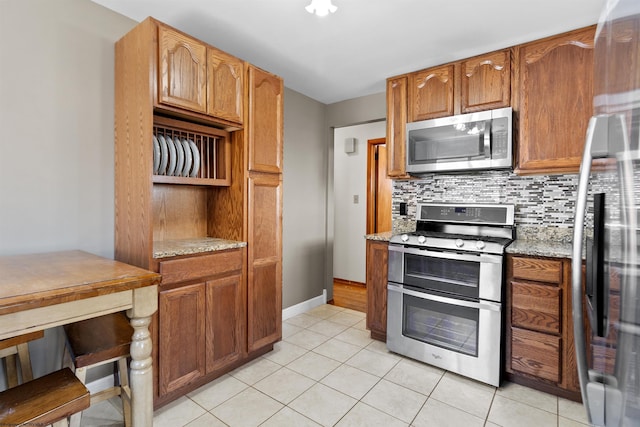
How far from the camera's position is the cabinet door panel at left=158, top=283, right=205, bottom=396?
1.87 m

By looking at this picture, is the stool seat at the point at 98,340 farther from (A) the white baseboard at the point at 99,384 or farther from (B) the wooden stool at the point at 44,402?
(A) the white baseboard at the point at 99,384

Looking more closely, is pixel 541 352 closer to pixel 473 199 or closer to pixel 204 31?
pixel 473 199

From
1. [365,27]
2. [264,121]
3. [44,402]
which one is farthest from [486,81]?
[44,402]

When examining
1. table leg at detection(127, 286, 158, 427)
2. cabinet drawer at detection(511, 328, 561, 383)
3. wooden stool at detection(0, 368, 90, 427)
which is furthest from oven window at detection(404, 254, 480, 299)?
wooden stool at detection(0, 368, 90, 427)

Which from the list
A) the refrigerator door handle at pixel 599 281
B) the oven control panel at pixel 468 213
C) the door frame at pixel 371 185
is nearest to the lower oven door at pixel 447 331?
the oven control panel at pixel 468 213

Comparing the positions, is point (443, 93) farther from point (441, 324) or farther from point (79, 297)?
point (79, 297)

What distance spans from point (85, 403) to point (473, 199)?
2.90 metres

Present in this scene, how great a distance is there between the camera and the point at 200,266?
6.66 ft

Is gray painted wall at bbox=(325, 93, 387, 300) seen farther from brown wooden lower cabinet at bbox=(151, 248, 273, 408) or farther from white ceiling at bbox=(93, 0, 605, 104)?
brown wooden lower cabinet at bbox=(151, 248, 273, 408)

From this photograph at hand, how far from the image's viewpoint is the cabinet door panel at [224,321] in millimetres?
2115

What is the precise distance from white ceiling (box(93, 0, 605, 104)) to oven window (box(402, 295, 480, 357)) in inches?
77.7

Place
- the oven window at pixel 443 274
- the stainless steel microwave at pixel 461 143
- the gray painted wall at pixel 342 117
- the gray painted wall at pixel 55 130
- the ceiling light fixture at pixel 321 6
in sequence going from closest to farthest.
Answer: the gray painted wall at pixel 55 130, the ceiling light fixture at pixel 321 6, the oven window at pixel 443 274, the stainless steel microwave at pixel 461 143, the gray painted wall at pixel 342 117

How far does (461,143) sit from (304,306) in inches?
93.2

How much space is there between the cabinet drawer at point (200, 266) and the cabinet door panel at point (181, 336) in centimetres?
8
